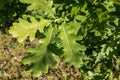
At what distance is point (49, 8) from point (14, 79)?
11.5ft

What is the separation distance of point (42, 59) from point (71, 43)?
0.23 meters

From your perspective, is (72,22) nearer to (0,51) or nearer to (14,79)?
(14,79)

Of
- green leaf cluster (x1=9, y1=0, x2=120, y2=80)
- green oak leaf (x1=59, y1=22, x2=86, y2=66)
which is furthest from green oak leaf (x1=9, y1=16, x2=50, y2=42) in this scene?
green oak leaf (x1=59, y1=22, x2=86, y2=66)

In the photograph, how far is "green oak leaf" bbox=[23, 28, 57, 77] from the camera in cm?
201

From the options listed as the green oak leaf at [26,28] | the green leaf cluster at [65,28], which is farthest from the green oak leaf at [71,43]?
the green oak leaf at [26,28]

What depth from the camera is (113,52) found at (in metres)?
2.60

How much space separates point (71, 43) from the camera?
207 centimetres

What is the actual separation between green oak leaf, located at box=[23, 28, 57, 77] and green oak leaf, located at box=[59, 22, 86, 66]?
0.09m

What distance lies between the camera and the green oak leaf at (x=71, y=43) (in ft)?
6.60

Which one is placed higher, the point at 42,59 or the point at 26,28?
the point at 26,28

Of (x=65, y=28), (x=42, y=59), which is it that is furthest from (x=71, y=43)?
(x=42, y=59)

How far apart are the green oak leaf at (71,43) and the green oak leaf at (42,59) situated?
92mm

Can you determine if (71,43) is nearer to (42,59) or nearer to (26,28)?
(42,59)

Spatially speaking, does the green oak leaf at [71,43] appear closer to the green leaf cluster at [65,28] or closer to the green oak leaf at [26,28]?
the green leaf cluster at [65,28]
